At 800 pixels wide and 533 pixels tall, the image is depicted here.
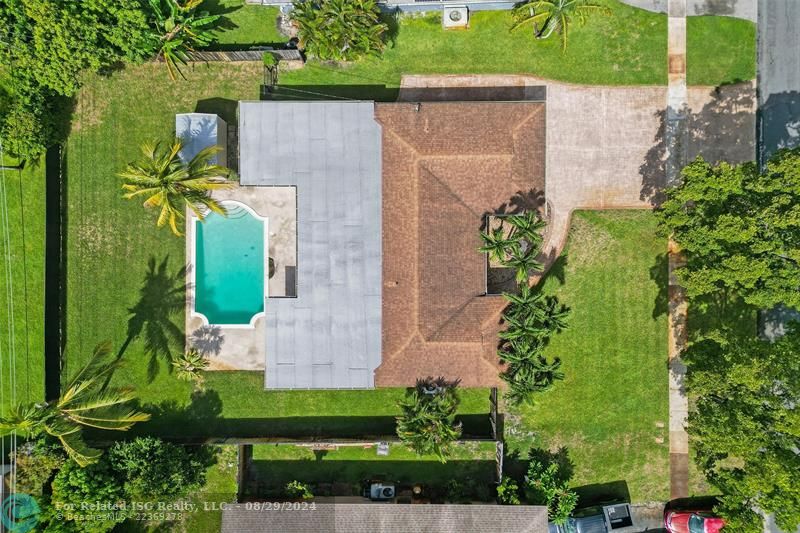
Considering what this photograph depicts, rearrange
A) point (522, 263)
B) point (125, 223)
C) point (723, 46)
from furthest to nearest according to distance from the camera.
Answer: point (125, 223) → point (723, 46) → point (522, 263)

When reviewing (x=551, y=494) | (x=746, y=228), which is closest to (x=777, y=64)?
(x=746, y=228)

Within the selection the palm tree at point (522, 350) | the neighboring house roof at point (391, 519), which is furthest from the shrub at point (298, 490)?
the palm tree at point (522, 350)

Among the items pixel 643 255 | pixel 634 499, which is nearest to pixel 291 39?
pixel 643 255

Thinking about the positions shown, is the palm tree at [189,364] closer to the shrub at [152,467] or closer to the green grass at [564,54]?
the shrub at [152,467]

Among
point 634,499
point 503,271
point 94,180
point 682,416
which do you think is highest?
point 94,180

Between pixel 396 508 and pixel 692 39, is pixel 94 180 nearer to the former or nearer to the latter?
pixel 396 508

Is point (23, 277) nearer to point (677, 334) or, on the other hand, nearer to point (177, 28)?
point (177, 28)
